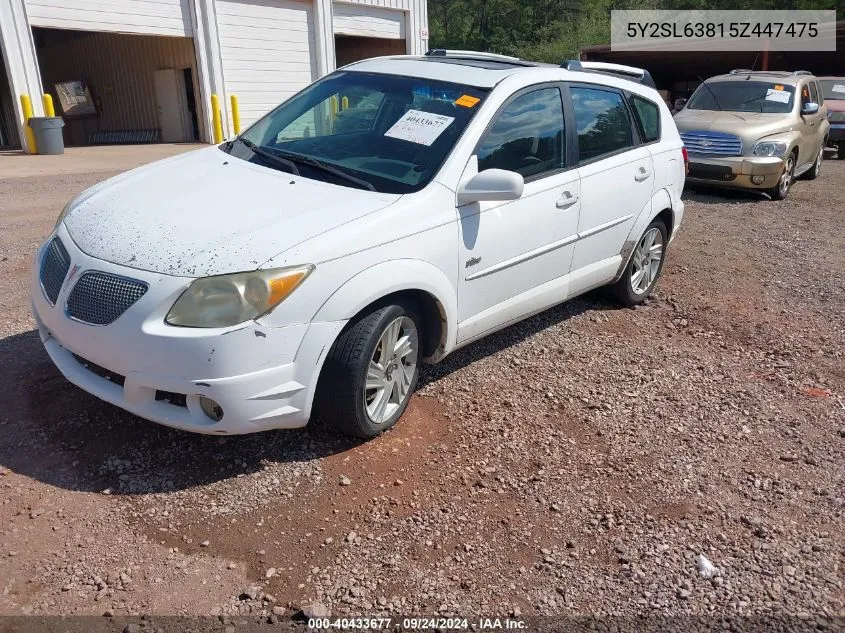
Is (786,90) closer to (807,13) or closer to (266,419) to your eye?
(266,419)

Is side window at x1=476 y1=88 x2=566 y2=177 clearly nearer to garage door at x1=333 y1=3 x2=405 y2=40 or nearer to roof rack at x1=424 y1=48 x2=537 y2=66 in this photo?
roof rack at x1=424 y1=48 x2=537 y2=66

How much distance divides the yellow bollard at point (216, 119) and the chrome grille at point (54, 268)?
14.8 metres

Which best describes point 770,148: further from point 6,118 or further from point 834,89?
point 6,118

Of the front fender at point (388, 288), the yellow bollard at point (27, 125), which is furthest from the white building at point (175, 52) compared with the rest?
the front fender at point (388, 288)

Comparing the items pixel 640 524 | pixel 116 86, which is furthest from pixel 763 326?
pixel 116 86

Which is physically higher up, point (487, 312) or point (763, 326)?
point (487, 312)

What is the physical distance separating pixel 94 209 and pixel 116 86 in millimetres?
21262

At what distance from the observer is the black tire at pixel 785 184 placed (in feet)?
33.9

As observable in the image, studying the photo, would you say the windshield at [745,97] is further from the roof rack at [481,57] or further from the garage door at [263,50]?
the garage door at [263,50]

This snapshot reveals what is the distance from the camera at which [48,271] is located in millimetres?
3410

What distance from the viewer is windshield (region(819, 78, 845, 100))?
1608 cm

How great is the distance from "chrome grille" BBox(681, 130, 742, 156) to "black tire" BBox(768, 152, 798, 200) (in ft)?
2.58

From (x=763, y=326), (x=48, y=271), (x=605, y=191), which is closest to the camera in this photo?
(x=48, y=271)

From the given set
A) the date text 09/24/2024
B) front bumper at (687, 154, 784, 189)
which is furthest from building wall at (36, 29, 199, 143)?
the date text 09/24/2024
